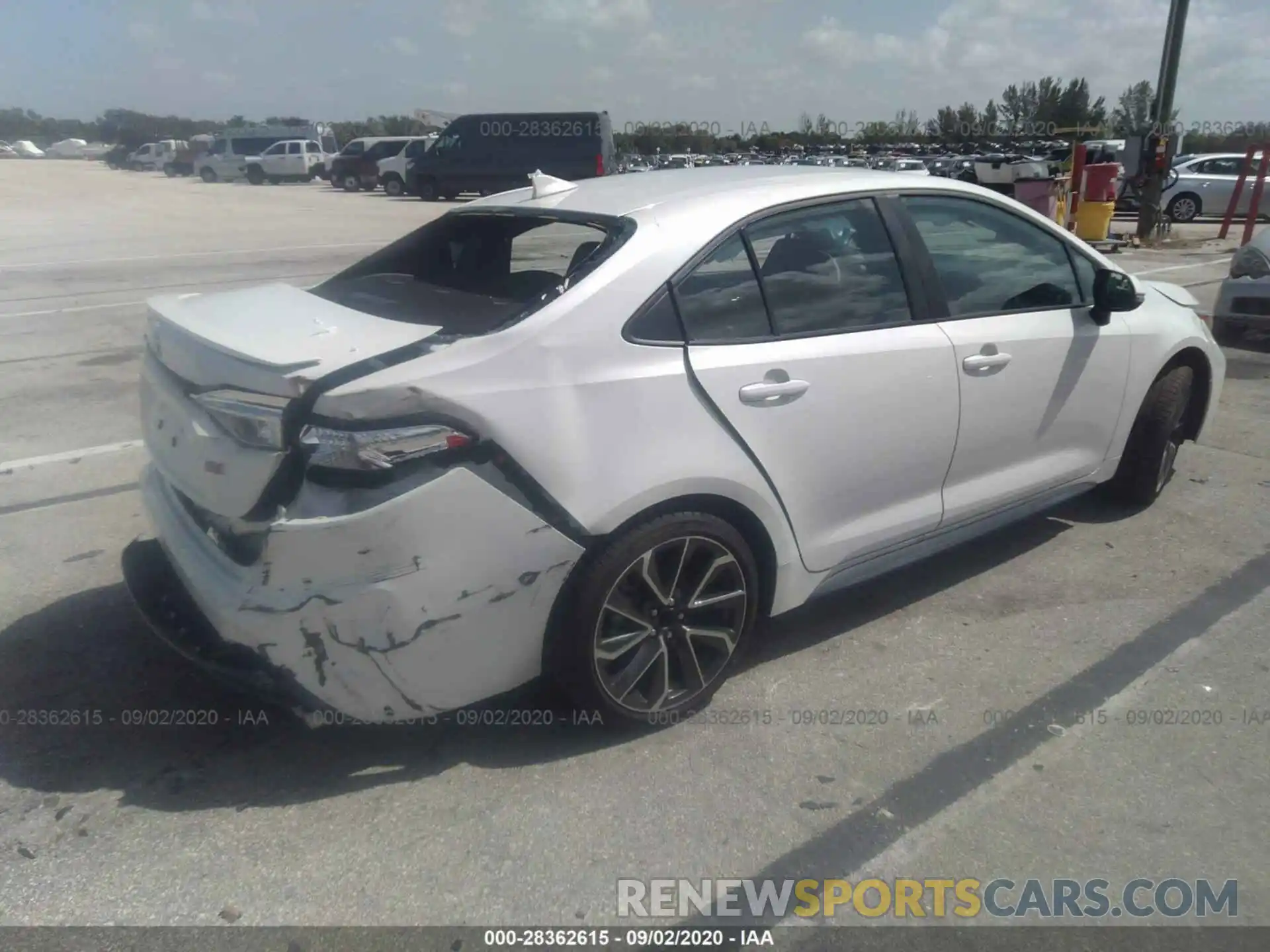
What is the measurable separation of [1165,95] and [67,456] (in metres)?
16.7

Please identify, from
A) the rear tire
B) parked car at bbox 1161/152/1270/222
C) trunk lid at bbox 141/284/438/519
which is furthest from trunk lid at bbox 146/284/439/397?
parked car at bbox 1161/152/1270/222

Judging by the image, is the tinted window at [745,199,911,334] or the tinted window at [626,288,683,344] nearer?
the tinted window at [626,288,683,344]

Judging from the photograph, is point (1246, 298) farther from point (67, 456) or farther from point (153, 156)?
point (153, 156)

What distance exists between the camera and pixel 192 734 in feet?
10.5

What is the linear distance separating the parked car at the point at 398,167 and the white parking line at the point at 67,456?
26.0m

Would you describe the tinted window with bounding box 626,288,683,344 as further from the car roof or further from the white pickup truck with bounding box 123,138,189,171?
the white pickup truck with bounding box 123,138,189,171

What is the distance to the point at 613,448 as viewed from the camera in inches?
113

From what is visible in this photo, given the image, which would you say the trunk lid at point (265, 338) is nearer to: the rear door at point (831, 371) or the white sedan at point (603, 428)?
the white sedan at point (603, 428)

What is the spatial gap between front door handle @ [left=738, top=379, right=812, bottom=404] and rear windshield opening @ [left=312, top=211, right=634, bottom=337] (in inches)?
23.4

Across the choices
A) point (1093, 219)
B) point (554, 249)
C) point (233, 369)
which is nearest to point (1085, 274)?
point (554, 249)

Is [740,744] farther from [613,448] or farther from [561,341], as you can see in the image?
[561,341]

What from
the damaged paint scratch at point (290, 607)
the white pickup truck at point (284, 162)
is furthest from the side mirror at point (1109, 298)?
the white pickup truck at point (284, 162)

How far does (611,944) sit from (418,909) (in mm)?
476

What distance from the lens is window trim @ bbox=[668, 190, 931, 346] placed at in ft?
10.5
